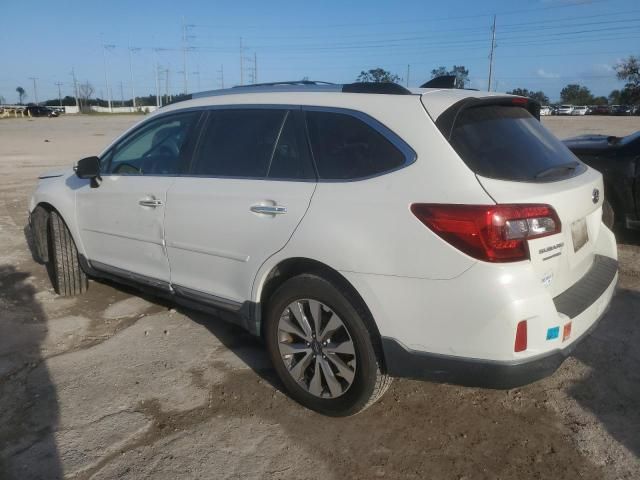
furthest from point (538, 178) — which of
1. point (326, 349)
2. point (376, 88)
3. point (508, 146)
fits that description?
point (326, 349)

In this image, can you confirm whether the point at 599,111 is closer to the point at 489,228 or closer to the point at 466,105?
the point at 466,105

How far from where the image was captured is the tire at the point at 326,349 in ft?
9.10

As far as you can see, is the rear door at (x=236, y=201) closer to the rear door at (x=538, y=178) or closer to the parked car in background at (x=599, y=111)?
the rear door at (x=538, y=178)

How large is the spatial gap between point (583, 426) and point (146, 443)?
92.0 inches

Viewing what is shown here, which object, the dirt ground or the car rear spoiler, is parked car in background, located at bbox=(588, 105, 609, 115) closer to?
the dirt ground

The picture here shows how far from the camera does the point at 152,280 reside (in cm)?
400

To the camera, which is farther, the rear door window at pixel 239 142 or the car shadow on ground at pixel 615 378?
the rear door window at pixel 239 142

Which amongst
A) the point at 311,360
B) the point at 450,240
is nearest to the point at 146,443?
the point at 311,360

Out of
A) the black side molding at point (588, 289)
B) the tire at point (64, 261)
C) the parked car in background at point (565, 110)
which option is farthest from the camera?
the parked car in background at point (565, 110)

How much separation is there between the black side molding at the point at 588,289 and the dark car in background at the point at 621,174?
9.59 feet

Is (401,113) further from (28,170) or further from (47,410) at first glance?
(28,170)

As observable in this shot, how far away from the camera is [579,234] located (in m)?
2.85

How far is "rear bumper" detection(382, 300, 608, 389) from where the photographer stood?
2.46 meters

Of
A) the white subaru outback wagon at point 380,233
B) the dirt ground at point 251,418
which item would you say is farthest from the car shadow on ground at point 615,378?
the white subaru outback wagon at point 380,233
